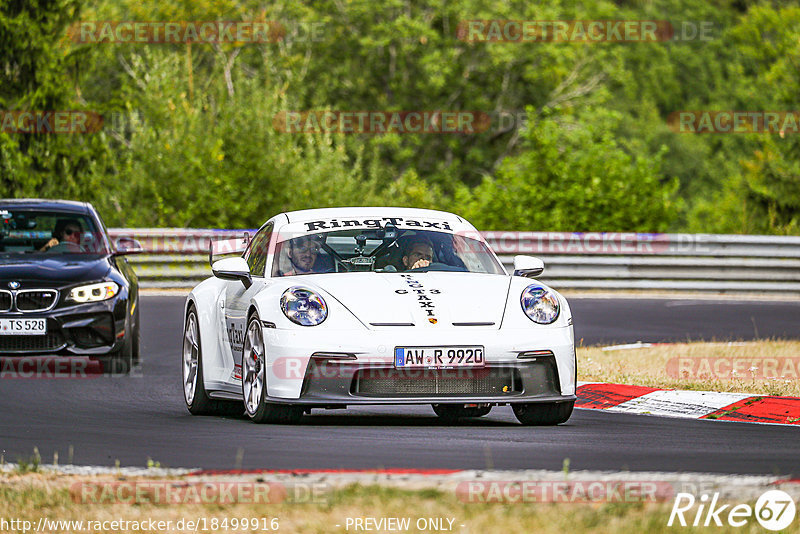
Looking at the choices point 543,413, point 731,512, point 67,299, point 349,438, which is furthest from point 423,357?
point 67,299

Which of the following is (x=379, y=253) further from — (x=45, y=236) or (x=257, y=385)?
(x=45, y=236)

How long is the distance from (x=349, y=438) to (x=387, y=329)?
2.40ft

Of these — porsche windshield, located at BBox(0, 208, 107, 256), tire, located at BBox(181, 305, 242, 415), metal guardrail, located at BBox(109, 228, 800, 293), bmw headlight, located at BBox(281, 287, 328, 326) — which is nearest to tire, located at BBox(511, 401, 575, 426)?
bmw headlight, located at BBox(281, 287, 328, 326)

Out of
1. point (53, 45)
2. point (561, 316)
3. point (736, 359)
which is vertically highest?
point (53, 45)

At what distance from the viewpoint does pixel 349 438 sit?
28.2 feet

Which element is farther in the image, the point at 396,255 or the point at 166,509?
the point at 396,255

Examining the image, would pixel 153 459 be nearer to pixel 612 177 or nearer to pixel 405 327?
pixel 405 327

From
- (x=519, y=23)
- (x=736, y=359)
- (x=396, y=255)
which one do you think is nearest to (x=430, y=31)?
(x=519, y=23)

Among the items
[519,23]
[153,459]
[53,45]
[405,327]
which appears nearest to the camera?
[153,459]

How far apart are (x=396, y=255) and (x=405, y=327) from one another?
1.25 metres

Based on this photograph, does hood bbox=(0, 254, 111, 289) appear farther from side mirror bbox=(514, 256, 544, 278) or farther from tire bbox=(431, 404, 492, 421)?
side mirror bbox=(514, 256, 544, 278)

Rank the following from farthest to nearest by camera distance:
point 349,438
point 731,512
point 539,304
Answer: point 539,304 → point 349,438 → point 731,512

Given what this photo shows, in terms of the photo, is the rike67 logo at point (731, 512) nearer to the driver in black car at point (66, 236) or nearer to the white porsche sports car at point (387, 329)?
the white porsche sports car at point (387, 329)

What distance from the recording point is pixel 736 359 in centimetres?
1377
